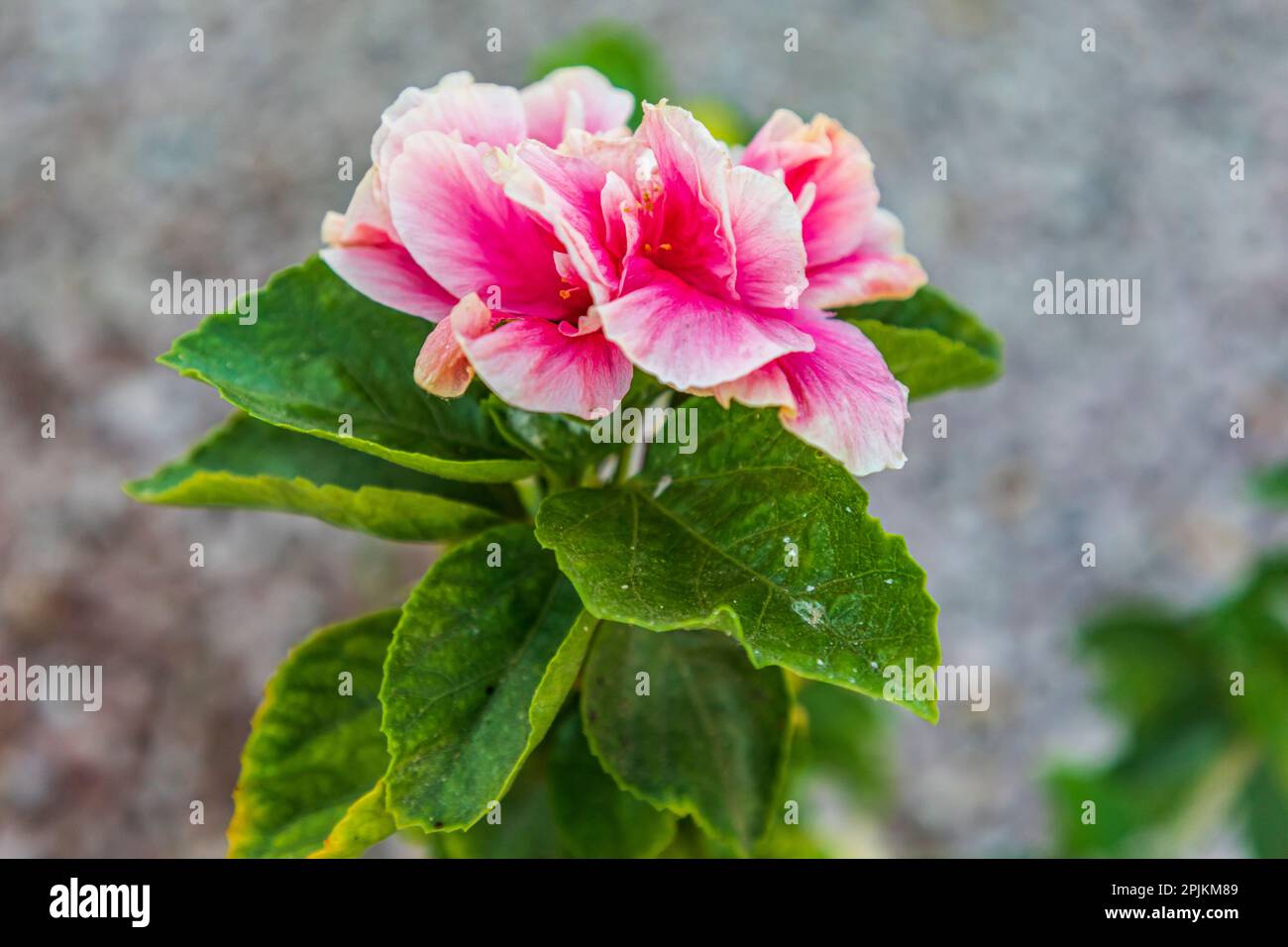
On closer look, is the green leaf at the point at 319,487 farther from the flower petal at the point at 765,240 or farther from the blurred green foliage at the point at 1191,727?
the blurred green foliage at the point at 1191,727

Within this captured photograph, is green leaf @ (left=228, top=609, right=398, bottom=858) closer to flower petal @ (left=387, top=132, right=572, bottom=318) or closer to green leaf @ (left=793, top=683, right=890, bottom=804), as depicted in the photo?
flower petal @ (left=387, top=132, right=572, bottom=318)

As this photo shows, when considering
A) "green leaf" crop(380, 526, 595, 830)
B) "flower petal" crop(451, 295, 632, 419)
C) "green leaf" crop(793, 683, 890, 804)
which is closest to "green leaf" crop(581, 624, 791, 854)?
"green leaf" crop(380, 526, 595, 830)

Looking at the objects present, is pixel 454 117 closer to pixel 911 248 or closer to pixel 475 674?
pixel 475 674

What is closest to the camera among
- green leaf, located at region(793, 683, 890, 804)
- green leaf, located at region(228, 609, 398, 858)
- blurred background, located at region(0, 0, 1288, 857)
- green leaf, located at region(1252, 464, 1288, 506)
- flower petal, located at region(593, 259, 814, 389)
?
flower petal, located at region(593, 259, 814, 389)

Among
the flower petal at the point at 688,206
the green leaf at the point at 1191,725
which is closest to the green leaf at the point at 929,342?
the flower petal at the point at 688,206

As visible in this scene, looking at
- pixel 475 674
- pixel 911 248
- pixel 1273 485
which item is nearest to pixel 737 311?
pixel 475 674
